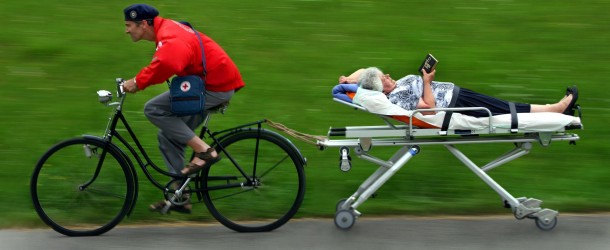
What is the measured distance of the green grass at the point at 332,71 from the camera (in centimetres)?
686

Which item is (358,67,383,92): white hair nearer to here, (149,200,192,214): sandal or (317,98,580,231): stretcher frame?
(317,98,580,231): stretcher frame

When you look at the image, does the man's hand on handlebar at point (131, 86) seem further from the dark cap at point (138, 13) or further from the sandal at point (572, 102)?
the sandal at point (572, 102)

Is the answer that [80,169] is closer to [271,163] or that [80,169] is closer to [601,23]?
[271,163]

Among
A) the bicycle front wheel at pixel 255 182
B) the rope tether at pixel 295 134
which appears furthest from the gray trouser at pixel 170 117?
the rope tether at pixel 295 134

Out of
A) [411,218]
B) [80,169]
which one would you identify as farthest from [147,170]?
[411,218]

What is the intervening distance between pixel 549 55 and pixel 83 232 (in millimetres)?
4960

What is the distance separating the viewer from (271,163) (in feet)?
20.9

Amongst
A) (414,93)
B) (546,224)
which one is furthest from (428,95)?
(546,224)

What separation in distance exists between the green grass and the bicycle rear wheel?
0.28m

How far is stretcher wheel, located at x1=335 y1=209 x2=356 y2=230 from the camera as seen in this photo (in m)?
6.20

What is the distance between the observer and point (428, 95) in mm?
6230

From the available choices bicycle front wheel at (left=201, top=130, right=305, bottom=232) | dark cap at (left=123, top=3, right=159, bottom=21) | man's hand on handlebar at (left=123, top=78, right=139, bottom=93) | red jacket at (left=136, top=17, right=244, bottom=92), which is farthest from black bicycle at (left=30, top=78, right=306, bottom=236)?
dark cap at (left=123, top=3, right=159, bottom=21)

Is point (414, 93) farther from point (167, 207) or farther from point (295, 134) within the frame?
point (167, 207)

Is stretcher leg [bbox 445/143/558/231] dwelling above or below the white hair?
below
